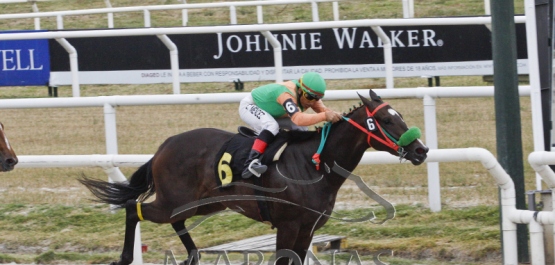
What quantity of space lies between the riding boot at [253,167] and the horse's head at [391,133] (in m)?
0.67

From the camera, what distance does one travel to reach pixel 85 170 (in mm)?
8266

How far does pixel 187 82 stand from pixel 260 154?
19.8 feet

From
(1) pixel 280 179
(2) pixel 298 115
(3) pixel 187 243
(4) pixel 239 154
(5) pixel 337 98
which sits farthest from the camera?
(5) pixel 337 98

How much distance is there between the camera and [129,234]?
6.14 meters

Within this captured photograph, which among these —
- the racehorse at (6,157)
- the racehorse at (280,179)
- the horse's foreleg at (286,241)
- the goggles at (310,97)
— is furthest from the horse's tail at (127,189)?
the goggles at (310,97)

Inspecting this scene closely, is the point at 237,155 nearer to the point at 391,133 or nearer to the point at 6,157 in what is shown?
the point at 391,133

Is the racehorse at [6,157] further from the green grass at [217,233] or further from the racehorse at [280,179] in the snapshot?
the green grass at [217,233]

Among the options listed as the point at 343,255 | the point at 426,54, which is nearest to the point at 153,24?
the point at 426,54

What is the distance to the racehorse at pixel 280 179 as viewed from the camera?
533 centimetres

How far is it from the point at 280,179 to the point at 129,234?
48.2 inches

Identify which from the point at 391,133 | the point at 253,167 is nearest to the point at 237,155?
the point at 253,167

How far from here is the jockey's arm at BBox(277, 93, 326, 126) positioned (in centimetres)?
543

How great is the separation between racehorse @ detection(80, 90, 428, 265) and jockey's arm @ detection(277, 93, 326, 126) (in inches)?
5.2

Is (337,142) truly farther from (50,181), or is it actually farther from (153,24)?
(153,24)
